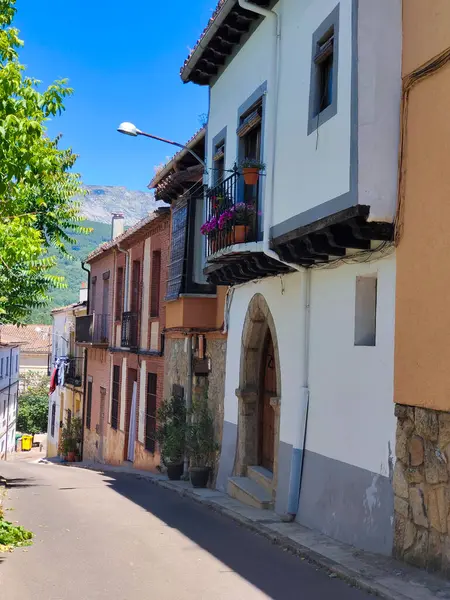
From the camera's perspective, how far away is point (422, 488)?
6.77m

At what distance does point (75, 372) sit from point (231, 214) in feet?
70.5

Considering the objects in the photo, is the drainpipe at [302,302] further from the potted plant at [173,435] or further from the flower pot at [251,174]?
the potted plant at [173,435]

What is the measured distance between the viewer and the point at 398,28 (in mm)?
7480

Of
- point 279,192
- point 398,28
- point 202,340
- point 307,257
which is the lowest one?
point 202,340

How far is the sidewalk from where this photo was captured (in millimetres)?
6122

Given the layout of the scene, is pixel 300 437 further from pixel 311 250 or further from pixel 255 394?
pixel 255 394

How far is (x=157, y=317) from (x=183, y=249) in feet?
14.1

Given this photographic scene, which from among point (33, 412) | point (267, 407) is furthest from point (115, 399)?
point (33, 412)

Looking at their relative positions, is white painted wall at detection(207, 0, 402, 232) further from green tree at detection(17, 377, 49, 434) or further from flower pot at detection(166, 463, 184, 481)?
green tree at detection(17, 377, 49, 434)

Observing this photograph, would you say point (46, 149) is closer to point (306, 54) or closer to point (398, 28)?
point (306, 54)

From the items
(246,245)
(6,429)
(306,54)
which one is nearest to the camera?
(306,54)

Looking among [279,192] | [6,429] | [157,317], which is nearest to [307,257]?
[279,192]

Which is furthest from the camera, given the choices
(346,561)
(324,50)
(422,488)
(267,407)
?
(267,407)

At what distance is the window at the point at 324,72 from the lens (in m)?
8.05
